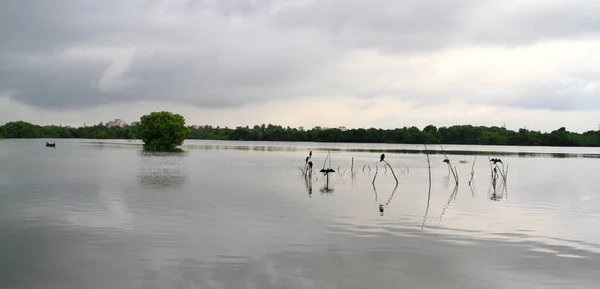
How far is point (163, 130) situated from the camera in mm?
95438

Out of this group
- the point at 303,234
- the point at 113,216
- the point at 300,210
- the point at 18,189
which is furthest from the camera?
the point at 18,189

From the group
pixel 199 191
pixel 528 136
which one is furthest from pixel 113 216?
pixel 528 136

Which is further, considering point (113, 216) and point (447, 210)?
point (447, 210)

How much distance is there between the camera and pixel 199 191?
26219 mm

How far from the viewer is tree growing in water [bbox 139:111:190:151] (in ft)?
313

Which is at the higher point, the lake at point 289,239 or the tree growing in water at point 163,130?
the tree growing in water at point 163,130

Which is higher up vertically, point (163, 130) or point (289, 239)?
point (163, 130)

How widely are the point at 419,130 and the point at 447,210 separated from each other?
531 ft

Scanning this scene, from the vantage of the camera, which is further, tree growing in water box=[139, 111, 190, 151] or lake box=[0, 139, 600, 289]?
tree growing in water box=[139, 111, 190, 151]

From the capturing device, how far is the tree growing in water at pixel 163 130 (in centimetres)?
9544

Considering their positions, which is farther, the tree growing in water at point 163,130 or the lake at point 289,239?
the tree growing in water at point 163,130

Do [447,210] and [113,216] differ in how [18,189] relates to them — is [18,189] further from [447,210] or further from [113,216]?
[447,210]

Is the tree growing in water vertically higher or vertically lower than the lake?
higher

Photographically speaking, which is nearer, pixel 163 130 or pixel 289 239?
pixel 289 239
